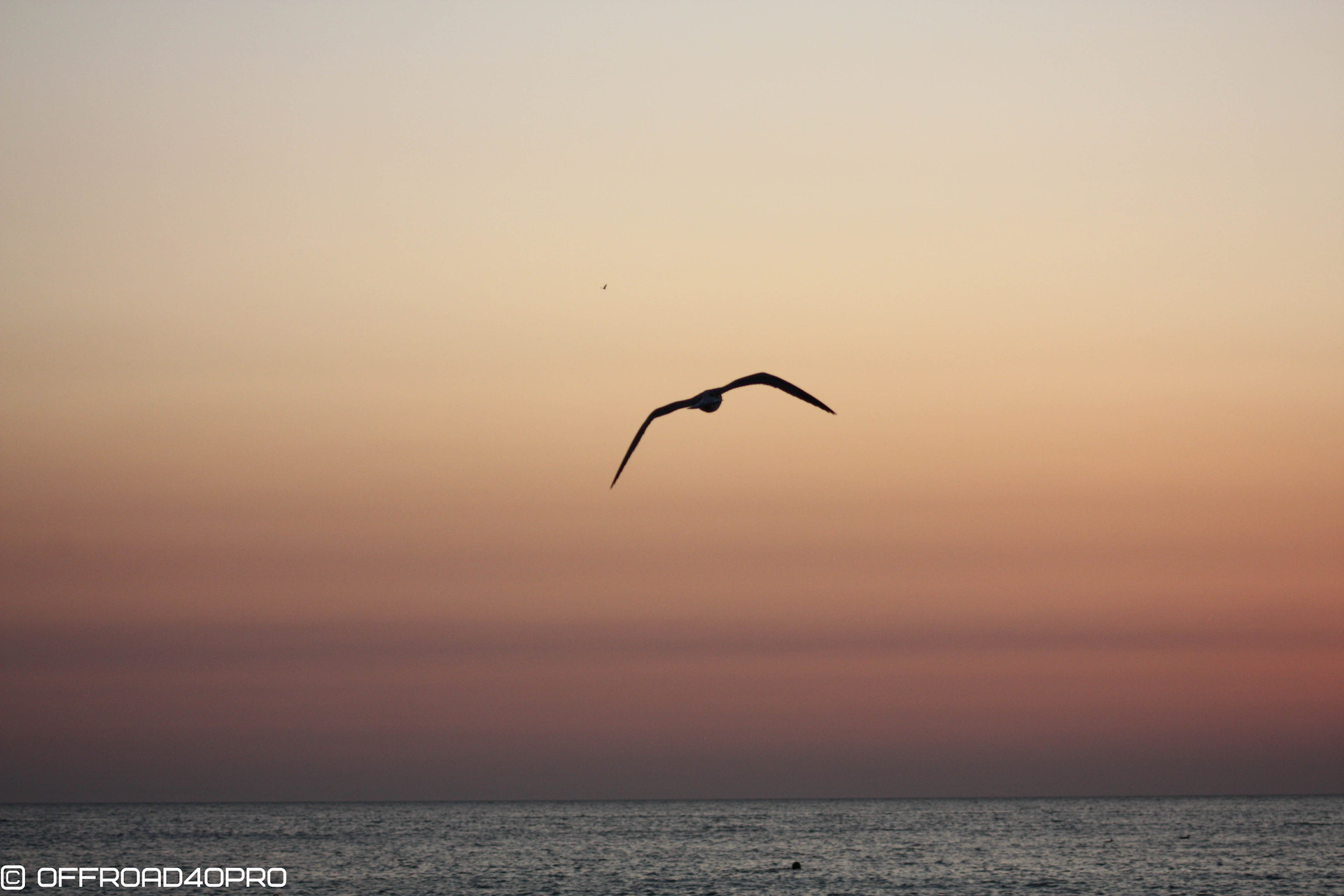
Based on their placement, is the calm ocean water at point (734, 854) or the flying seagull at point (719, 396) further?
the calm ocean water at point (734, 854)

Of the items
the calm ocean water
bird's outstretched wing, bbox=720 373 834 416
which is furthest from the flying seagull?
the calm ocean water

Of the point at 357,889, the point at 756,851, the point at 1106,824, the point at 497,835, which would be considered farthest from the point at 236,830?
the point at 1106,824

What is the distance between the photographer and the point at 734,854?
10919 centimetres

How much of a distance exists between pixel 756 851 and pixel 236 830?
2633 inches

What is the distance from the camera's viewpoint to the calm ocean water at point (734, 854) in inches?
3275

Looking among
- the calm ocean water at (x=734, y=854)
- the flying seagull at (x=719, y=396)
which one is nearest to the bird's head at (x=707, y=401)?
the flying seagull at (x=719, y=396)

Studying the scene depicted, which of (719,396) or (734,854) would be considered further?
(734,854)

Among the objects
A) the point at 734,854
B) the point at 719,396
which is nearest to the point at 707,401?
the point at 719,396

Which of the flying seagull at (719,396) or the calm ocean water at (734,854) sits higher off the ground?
the flying seagull at (719,396)

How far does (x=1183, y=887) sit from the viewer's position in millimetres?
81312

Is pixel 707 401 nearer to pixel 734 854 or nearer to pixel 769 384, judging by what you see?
pixel 769 384

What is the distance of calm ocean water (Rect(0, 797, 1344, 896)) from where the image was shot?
83.2 metres

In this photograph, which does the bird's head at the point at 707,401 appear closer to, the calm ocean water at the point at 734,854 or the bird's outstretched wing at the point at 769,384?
the bird's outstretched wing at the point at 769,384

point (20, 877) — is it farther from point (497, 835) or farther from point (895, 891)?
point (497, 835)
